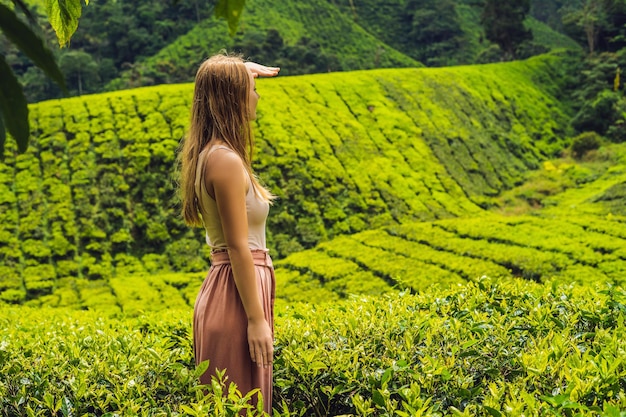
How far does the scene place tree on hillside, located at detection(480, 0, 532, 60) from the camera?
67.3 feet

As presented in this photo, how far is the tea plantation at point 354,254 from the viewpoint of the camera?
6.26 feet

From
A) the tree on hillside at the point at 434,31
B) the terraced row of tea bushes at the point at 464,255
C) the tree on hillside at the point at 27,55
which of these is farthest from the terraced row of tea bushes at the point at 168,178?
the tree on hillside at the point at 434,31

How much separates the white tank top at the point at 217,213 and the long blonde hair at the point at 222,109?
4 cm

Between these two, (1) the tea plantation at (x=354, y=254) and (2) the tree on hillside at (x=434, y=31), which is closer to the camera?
(1) the tea plantation at (x=354, y=254)

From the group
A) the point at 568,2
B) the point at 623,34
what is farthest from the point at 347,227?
the point at 568,2

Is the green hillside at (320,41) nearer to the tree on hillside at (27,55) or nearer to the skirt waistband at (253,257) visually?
the skirt waistband at (253,257)

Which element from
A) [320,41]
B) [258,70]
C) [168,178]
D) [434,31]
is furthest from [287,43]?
[258,70]

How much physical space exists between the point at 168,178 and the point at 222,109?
9640mm

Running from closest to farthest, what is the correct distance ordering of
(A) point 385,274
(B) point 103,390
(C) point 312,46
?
(B) point 103,390 → (A) point 385,274 → (C) point 312,46

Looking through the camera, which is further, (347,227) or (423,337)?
(347,227)

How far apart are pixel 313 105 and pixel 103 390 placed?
12082 mm

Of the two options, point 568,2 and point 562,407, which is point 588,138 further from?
point 568,2

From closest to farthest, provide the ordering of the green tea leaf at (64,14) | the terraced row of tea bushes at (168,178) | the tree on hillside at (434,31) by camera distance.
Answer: the green tea leaf at (64,14) → the terraced row of tea bushes at (168,178) → the tree on hillside at (434,31)

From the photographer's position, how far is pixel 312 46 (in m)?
20.6
